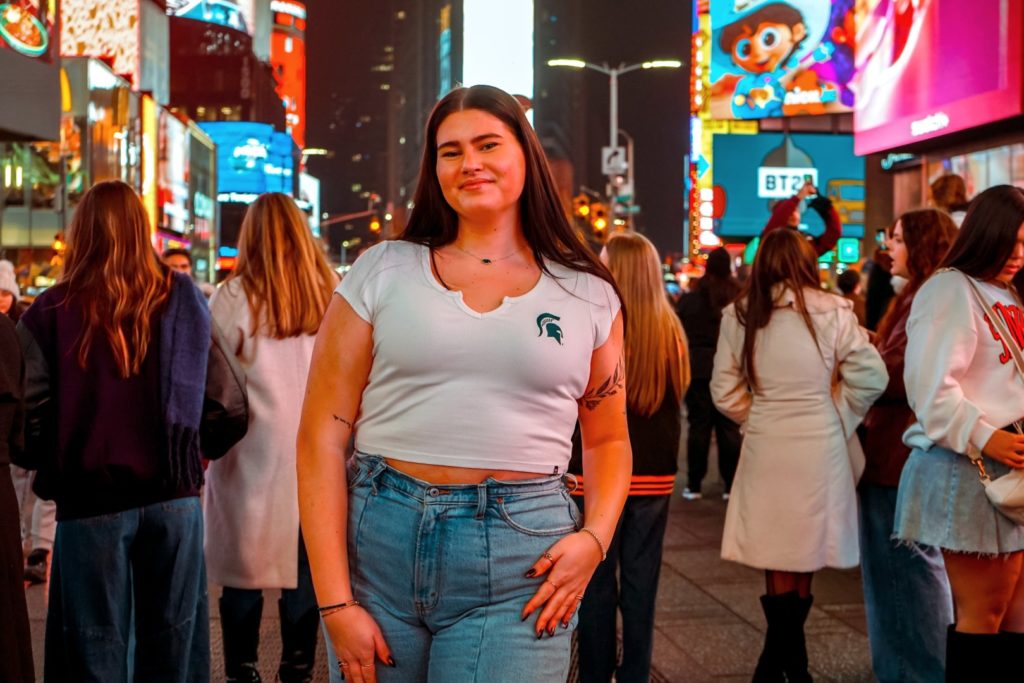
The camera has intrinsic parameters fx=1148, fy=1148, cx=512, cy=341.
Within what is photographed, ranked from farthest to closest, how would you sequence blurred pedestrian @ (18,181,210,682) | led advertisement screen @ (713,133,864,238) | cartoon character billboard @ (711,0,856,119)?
cartoon character billboard @ (711,0,856,119) < led advertisement screen @ (713,133,864,238) < blurred pedestrian @ (18,181,210,682)

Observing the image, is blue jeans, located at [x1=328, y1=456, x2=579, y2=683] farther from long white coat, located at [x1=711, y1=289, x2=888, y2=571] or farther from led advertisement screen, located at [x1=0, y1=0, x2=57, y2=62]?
led advertisement screen, located at [x1=0, y1=0, x2=57, y2=62]

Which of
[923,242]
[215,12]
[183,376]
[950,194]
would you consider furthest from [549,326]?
[215,12]

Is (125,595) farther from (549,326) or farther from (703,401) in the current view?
(703,401)

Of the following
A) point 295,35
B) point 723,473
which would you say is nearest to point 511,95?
point 723,473

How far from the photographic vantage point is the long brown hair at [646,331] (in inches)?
201

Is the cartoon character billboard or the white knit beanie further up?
the cartoon character billboard

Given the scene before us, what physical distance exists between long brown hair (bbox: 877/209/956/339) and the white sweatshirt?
1051mm

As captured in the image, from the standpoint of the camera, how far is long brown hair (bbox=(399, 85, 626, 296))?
110 inches

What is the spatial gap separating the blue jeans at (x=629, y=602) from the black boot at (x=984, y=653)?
132cm

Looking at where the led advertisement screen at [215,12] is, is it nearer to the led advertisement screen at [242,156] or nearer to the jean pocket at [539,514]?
the led advertisement screen at [242,156]

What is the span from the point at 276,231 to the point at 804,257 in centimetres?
254

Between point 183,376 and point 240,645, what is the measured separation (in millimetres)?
1783

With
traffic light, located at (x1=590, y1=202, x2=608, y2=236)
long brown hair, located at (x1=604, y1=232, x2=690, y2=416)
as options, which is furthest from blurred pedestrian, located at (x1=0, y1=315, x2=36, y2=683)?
traffic light, located at (x1=590, y1=202, x2=608, y2=236)

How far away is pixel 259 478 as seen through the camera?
5461 mm
